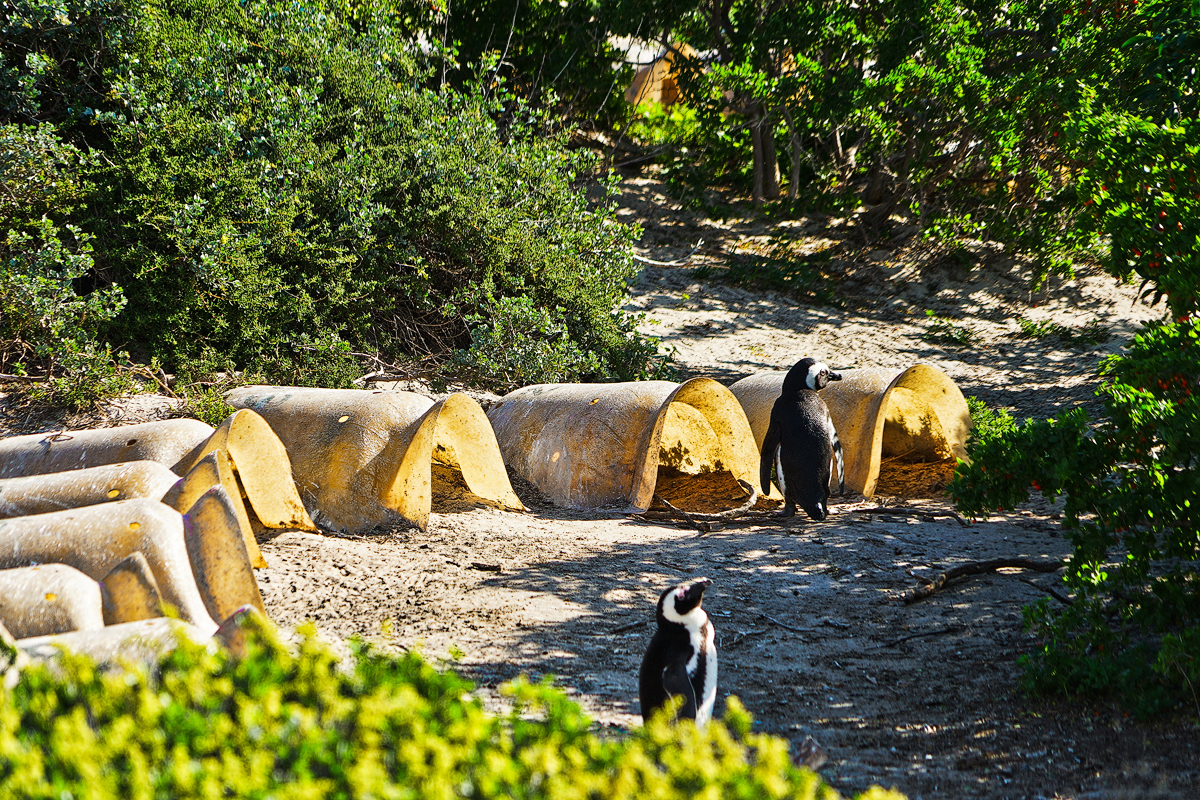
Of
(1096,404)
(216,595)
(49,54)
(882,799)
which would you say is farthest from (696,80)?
(882,799)

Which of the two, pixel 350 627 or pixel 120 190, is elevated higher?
pixel 120 190

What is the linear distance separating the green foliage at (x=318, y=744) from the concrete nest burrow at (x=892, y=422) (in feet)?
15.6

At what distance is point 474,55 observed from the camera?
13.4 metres

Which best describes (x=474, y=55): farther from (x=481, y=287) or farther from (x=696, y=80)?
Result: (x=481, y=287)

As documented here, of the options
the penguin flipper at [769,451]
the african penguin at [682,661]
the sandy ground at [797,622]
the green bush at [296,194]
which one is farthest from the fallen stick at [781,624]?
the green bush at [296,194]

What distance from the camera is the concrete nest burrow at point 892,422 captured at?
239 inches

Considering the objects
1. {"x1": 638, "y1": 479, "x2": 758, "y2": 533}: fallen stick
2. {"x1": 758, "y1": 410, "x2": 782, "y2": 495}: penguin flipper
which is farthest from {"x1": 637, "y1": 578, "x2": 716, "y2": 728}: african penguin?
{"x1": 758, "y1": 410, "x2": 782, "y2": 495}: penguin flipper

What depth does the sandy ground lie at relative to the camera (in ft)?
8.28

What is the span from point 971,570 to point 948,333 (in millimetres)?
8035

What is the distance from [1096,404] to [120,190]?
9051 millimetres

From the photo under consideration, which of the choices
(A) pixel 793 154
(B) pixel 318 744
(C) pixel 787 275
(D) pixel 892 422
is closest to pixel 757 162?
(A) pixel 793 154

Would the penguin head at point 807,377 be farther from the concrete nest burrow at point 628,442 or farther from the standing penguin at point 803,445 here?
the concrete nest burrow at point 628,442

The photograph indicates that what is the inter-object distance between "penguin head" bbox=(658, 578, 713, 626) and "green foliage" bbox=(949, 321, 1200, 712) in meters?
1.19

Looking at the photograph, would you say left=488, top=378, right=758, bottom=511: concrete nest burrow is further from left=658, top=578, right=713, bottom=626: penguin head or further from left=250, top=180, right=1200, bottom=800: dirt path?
left=658, top=578, right=713, bottom=626: penguin head
